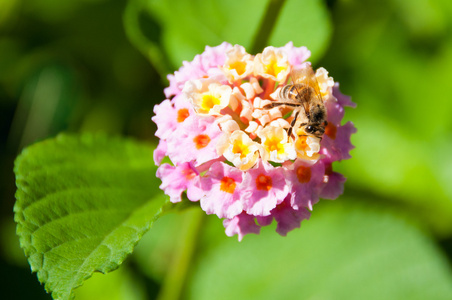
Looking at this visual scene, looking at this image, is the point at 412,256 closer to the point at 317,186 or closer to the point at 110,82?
the point at 317,186

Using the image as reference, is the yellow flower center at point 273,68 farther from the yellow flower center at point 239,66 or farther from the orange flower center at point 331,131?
the orange flower center at point 331,131

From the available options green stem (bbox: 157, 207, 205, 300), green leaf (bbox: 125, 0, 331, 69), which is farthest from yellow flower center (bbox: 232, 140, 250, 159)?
green leaf (bbox: 125, 0, 331, 69)

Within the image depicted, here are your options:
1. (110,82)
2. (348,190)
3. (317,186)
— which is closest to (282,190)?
(317,186)

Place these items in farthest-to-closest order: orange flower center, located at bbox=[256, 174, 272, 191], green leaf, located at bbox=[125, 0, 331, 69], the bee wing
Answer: green leaf, located at bbox=[125, 0, 331, 69]
the bee wing
orange flower center, located at bbox=[256, 174, 272, 191]

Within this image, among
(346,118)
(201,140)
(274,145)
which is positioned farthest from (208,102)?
(346,118)

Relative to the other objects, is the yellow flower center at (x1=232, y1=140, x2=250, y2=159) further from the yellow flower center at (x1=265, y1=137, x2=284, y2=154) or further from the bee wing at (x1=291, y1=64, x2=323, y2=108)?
the bee wing at (x1=291, y1=64, x2=323, y2=108)

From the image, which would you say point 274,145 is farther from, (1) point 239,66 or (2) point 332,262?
(2) point 332,262

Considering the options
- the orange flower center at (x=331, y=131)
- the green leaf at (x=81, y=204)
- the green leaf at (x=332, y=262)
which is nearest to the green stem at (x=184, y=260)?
the green leaf at (x=81, y=204)
